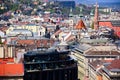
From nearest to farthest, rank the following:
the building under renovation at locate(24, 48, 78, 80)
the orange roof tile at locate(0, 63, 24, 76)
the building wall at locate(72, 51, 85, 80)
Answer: the orange roof tile at locate(0, 63, 24, 76) < the building under renovation at locate(24, 48, 78, 80) < the building wall at locate(72, 51, 85, 80)

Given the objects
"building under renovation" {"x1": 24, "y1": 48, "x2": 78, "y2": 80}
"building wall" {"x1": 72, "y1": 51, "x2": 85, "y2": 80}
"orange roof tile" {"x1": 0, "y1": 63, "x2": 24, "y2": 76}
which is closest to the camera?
"orange roof tile" {"x1": 0, "y1": 63, "x2": 24, "y2": 76}

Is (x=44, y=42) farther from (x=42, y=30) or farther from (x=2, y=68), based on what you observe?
(x=2, y=68)

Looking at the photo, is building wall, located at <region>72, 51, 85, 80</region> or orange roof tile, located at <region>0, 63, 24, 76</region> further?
building wall, located at <region>72, 51, 85, 80</region>

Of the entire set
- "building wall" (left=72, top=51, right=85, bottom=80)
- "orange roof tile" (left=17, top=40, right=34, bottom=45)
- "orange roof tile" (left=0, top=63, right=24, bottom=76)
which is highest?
"orange roof tile" (left=0, top=63, right=24, bottom=76)

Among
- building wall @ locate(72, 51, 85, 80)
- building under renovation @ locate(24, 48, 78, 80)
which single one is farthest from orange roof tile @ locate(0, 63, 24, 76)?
building wall @ locate(72, 51, 85, 80)

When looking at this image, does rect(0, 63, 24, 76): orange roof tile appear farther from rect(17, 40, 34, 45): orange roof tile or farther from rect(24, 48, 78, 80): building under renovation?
rect(17, 40, 34, 45): orange roof tile

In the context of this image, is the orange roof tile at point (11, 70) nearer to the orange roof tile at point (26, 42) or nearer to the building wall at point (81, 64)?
the building wall at point (81, 64)

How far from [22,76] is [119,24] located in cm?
9931

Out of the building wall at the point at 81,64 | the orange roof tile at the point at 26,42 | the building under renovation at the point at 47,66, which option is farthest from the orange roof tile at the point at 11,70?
the orange roof tile at the point at 26,42

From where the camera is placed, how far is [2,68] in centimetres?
4022

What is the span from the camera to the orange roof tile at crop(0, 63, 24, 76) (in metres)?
39.8

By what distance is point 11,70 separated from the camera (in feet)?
131

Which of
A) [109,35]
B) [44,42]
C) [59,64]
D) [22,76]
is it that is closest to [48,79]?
[59,64]

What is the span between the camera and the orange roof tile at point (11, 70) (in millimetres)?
39781
